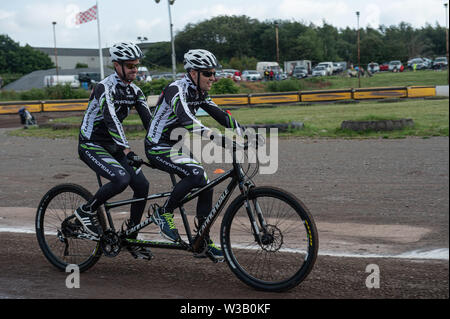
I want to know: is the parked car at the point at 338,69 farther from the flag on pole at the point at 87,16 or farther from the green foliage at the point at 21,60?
the green foliage at the point at 21,60

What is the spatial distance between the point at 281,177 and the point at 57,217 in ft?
17.8

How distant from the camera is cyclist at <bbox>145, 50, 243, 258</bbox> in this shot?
4.94 meters

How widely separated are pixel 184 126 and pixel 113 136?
0.69 meters

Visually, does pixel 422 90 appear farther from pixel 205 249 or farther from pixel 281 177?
pixel 205 249

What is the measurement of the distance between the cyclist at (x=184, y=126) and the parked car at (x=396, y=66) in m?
51.2

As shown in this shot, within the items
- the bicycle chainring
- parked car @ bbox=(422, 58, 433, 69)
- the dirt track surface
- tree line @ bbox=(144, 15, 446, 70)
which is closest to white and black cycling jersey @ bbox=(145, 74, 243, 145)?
the bicycle chainring

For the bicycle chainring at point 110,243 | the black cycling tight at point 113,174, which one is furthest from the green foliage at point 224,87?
the bicycle chainring at point 110,243

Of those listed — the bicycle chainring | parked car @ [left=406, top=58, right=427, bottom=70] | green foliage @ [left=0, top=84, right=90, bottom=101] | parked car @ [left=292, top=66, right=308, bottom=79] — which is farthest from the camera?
parked car @ [left=292, top=66, right=308, bottom=79]

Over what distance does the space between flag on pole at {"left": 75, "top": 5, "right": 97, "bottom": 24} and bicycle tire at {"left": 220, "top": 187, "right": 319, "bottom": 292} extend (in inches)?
1356

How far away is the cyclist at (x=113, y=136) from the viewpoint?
5195mm

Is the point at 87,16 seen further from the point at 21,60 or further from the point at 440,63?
the point at 21,60

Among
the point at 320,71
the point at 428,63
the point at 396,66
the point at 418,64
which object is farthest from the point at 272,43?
the point at 428,63

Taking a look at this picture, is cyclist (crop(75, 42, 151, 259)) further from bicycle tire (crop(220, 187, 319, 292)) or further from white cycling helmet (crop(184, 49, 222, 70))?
bicycle tire (crop(220, 187, 319, 292))

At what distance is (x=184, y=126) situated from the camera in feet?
16.3
